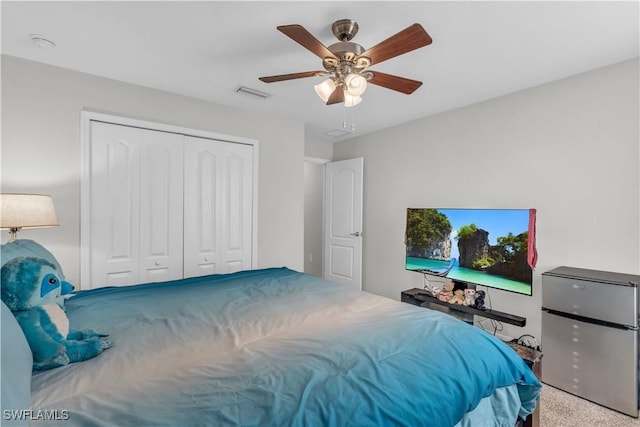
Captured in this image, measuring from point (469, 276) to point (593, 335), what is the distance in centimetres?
96

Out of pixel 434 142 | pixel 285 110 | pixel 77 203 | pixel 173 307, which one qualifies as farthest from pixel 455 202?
pixel 77 203

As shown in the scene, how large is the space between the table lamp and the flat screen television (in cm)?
325

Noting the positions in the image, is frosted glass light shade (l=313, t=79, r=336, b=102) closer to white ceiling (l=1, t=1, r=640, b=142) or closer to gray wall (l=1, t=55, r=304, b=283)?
white ceiling (l=1, t=1, r=640, b=142)

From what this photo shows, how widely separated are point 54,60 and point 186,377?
271cm

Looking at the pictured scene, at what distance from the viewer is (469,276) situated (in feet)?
9.55

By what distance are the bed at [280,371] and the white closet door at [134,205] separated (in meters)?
0.91

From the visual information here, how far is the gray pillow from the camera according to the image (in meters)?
0.62

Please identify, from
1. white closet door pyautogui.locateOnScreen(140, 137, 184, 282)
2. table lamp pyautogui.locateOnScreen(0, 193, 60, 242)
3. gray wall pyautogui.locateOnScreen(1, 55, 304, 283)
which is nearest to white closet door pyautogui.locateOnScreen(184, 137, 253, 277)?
white closet door pyautogui.locateOnScreen(140, 137, 184, 282)

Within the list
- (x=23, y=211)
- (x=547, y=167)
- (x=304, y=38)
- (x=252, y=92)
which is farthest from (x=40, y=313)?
(x=547, y=167)

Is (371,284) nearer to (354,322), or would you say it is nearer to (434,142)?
(434,142)

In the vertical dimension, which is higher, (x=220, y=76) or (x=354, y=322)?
(x=220, y=76)

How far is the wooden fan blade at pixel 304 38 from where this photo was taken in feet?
4.72

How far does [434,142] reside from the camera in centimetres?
359

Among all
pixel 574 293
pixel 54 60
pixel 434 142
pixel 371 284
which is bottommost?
pixel 371 284
